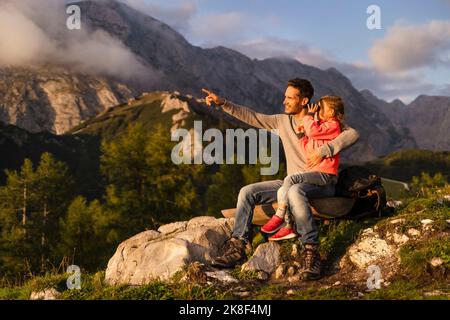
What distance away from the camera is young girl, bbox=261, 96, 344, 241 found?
25.1ft

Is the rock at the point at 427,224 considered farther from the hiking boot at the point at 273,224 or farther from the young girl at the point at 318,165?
the hiking boot at the point at 273,224

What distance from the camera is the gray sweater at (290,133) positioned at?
25.0ft

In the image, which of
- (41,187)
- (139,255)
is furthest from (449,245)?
(41,187)

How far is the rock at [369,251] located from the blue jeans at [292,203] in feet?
2.71

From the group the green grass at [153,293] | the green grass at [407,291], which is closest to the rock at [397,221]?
the green grass at [407,291]

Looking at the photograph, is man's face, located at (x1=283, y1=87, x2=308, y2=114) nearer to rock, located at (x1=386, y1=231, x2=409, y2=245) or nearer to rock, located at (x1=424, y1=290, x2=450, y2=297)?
rock, located at (x1=386, y1=231, x2=409, y2=245)

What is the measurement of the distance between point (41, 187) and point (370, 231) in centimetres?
3863

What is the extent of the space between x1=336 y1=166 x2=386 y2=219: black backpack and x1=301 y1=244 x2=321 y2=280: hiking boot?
1.32 metres
